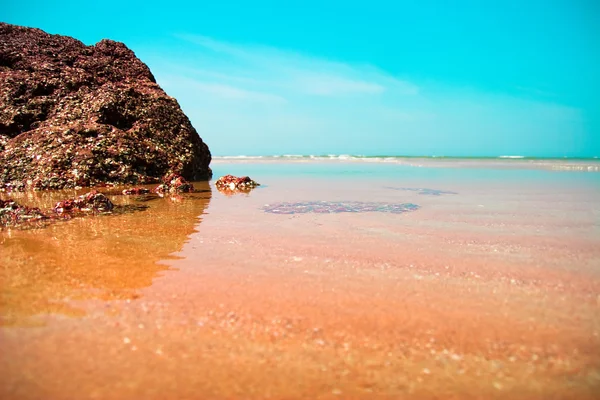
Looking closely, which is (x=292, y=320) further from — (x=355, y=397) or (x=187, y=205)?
(x=187, y=205)

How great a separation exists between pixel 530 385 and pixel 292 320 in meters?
1.16

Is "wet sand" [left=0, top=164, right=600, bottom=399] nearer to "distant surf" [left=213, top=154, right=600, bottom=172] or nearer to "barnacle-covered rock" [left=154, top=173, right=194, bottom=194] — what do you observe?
"barnacle-covered rock" [left=154, top=173, right=194, bottom=194]

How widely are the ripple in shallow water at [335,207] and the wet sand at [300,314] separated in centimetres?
160

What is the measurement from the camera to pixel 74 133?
10.3 m

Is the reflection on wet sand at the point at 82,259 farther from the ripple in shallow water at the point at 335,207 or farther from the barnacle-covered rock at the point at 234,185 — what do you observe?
Answer: the barnacle-covered rock at the point at 234,185

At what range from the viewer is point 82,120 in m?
10.9

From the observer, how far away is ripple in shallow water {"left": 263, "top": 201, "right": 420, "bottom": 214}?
6.07 meters

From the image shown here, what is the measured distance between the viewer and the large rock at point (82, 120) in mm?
9828

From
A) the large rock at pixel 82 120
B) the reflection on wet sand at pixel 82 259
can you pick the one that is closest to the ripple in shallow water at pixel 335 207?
the reflection on wet sand at pixel 82 259

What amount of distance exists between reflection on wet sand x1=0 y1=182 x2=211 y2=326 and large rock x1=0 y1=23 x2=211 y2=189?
17.0 ft

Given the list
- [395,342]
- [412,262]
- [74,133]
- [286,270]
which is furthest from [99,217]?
[74,133]

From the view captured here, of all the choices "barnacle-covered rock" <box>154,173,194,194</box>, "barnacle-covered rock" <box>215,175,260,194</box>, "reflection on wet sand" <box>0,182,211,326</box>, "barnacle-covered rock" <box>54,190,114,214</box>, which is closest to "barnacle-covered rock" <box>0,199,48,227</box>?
"reflection on wet sand" <box>0,182,211,326</box>

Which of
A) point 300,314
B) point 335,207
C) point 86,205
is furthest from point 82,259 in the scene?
point 335,207

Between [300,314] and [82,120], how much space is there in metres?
11.0
